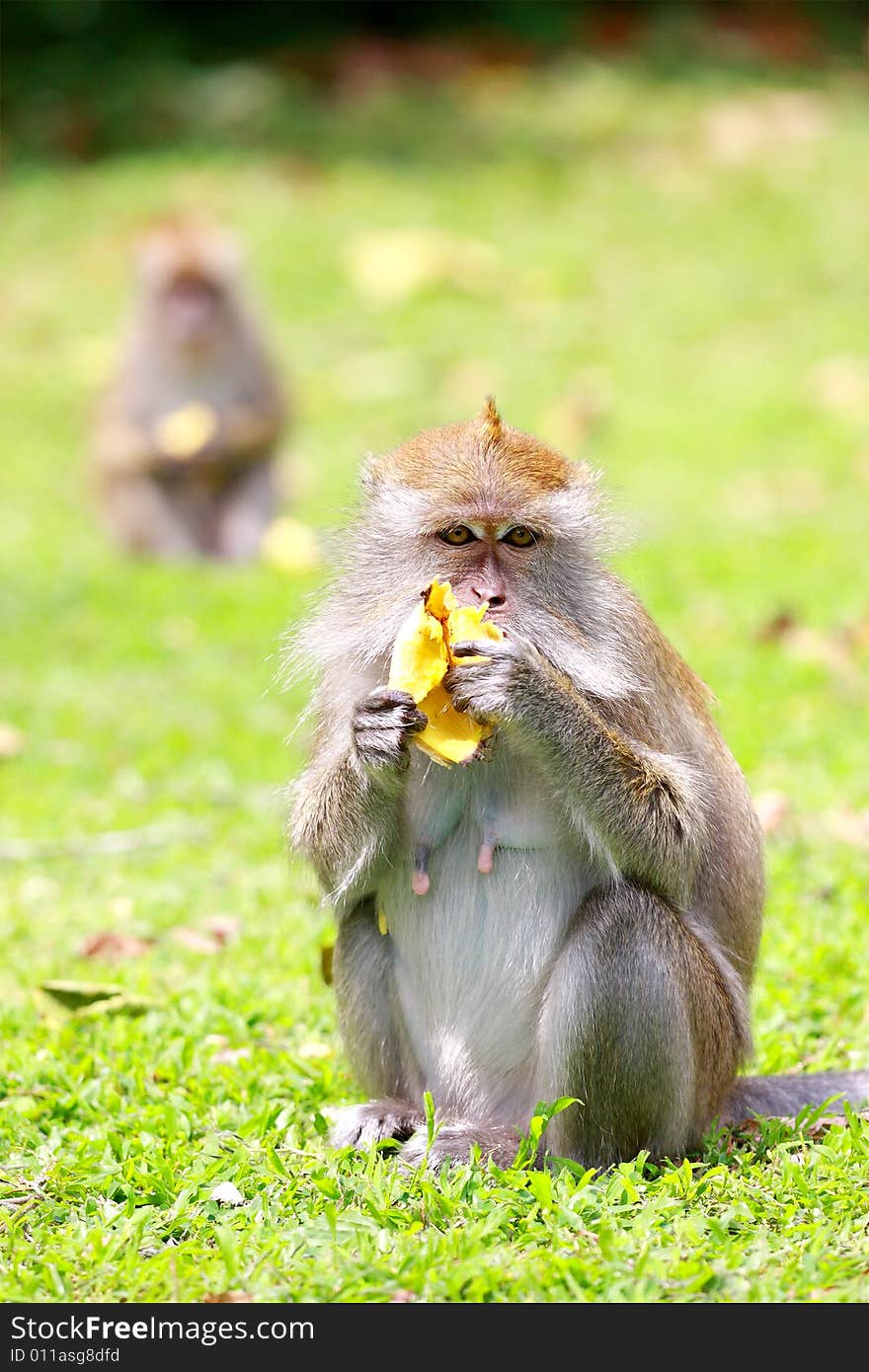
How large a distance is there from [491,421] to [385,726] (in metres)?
0.76

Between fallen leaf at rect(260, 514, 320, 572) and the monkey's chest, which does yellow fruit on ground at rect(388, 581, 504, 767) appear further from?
fallen leaf at rect(260, 514, 320, 572)

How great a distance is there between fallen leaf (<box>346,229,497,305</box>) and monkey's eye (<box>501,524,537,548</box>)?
47.7 feet

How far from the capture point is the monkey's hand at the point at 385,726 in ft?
12.2

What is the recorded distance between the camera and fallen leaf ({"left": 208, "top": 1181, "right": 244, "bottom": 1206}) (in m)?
3.66

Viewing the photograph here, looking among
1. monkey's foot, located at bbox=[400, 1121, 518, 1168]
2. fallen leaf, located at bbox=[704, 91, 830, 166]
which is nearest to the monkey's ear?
monkey's foot, located at bbox=[400, 1121, 518, 1168]

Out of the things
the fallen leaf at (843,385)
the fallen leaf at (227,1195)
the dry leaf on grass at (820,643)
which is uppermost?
the fallen leaf at (843,385)

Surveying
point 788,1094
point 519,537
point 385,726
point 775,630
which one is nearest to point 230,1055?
point 385,726

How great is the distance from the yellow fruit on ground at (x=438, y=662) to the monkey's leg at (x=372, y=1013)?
59 cm

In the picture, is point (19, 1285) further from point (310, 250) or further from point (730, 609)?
point (310, 250)

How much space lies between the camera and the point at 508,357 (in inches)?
640

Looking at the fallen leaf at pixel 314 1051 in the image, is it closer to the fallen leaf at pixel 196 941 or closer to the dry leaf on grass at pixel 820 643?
the fallen leaf at pixel 196 941

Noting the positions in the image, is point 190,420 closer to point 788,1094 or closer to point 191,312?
point 191,312

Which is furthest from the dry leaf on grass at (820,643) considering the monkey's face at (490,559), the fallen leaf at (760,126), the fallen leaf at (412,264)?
the fallen leaf at (760,126)

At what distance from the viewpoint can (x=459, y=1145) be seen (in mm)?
3832
